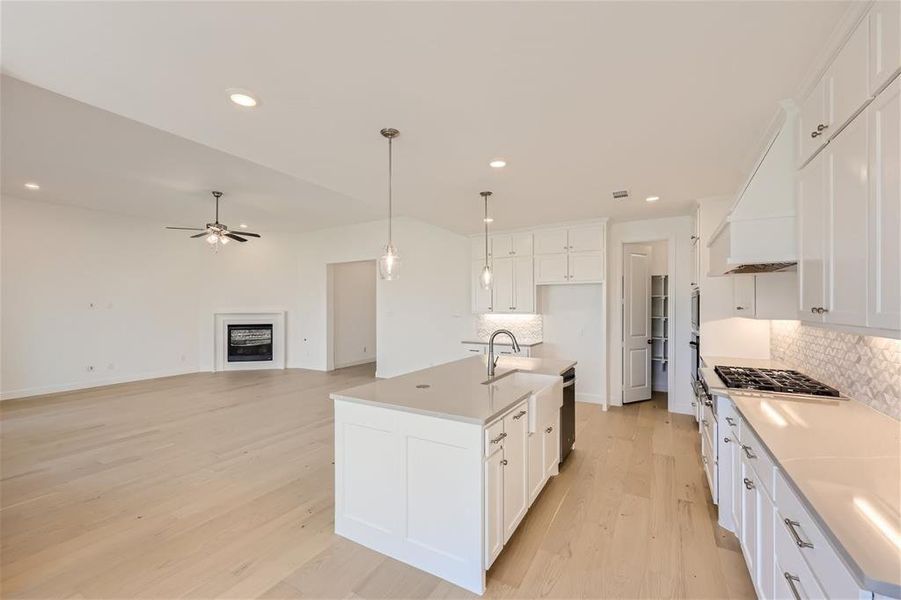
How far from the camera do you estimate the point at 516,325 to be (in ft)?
19.9

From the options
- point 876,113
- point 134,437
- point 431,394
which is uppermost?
point 876,113

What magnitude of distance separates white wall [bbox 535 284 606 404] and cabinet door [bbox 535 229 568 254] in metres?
0.62

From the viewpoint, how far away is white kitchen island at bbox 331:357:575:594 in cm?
193

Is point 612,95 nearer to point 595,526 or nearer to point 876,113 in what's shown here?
point 876,113

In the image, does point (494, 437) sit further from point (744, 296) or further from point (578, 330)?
point (578, 330)

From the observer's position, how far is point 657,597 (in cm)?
191

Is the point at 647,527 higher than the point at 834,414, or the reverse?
the point at 834,414

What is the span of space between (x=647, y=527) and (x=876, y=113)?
8.01 ft

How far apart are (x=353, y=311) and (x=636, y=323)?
6.08m

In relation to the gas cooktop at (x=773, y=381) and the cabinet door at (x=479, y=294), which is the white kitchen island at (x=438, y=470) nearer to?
the gas cooktop at (x=773, y=381)

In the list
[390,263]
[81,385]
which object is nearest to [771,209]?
[390,263]

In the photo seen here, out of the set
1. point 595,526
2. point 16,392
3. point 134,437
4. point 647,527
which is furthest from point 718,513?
point 16,392

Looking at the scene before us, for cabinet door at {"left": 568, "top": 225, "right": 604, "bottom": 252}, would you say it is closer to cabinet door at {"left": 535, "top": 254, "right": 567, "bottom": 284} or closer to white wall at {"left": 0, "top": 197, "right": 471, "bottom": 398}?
cabinet door at {"left": 535, "top": 254, "right": 567, "bottom": 284}

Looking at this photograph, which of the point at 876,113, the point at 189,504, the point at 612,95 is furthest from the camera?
the point at 189,504
